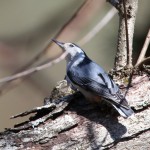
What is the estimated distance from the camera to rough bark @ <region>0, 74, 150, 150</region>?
55.3 inches

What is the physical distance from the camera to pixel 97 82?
1687mm

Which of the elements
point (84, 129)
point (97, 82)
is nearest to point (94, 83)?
point (97, 82)

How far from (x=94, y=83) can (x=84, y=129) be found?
0.92ft

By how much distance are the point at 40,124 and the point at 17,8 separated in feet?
5.60

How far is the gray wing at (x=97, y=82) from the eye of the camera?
1553 millimetres

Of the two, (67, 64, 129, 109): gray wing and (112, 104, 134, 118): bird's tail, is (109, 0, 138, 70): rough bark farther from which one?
(112, 104, 134, 118): bird's tail

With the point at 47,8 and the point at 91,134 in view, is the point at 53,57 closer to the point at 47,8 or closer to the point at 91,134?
the point at 91,134

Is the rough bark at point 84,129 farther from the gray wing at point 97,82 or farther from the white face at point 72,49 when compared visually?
the white face at point 72,49

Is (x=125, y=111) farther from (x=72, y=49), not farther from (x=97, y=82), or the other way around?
(x=72, y=49)


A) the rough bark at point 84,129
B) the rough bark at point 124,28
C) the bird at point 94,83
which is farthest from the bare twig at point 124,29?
the rough bark at point 84,129

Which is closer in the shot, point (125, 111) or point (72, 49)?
point (125, 111)

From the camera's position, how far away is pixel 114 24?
323 centimetres

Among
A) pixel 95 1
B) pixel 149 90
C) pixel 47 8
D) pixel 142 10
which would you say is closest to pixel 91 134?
pixel 149 90

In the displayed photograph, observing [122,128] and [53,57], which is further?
[122,128]
